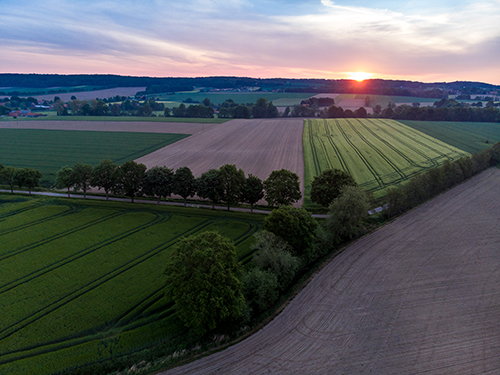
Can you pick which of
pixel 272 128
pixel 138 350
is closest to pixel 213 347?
pixel 138 350

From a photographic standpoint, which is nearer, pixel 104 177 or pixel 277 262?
pixel 277 262

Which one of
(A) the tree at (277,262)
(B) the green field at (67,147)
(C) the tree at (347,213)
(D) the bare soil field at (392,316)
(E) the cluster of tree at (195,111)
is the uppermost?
(E) the cluster of tree at (195,111)

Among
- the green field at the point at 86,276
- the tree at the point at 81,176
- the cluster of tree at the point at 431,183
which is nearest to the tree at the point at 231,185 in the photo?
the green field at the point at 86,276

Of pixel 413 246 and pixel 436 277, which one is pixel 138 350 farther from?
Answer: pixel 413 246

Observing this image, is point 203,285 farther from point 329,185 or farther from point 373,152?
point 373,152

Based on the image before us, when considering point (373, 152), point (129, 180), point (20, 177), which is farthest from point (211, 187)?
point (373, 152)

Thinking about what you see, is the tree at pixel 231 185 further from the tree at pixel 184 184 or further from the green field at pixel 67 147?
the green field at pixel 67 147

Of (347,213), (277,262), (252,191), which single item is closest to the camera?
(277,262)
